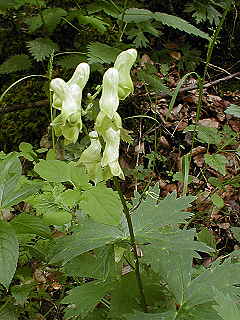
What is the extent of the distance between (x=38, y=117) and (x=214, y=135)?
1255 millimetres

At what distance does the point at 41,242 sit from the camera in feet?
6.45

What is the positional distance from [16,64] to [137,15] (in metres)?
0.92

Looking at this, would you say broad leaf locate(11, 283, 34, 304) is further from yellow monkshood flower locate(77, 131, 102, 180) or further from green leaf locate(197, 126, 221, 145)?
green leaf locate(197, 126, 221, 145)

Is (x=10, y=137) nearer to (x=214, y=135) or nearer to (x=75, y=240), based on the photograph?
(x=214, y=135)

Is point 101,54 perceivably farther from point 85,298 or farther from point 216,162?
point 85,298

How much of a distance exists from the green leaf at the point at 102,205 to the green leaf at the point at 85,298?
0.29 meters

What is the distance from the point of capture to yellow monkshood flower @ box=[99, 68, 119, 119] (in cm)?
130

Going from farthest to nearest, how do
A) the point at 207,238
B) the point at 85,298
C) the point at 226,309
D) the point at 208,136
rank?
the point at 208,136 < the point at 207,238 < the point at 85,298 < the point at 226,309

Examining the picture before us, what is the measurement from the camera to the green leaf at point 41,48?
3.07m

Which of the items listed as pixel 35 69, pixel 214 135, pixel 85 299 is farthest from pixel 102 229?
pixel 35 69

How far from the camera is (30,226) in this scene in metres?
1.56

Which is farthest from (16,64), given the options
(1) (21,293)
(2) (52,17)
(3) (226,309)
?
(3) (226,309)

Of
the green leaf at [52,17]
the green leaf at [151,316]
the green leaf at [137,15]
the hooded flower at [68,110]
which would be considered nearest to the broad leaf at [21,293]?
the green leaf at [151,316]

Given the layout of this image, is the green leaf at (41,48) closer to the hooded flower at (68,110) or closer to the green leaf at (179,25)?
the green leaf at (179,25)
